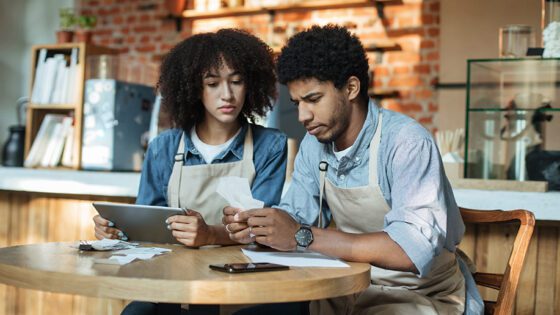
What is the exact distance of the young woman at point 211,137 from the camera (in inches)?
87.5

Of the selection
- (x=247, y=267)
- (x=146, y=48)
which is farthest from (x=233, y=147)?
(x=146, y=48)

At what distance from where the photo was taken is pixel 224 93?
2.21 m

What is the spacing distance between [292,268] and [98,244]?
0.52 meters

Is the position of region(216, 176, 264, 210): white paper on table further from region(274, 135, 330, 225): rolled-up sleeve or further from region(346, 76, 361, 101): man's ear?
region(346, 76, 361, 101): man's ear

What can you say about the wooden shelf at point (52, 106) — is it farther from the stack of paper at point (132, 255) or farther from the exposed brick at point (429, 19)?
the exposed brick at point (429, 19)

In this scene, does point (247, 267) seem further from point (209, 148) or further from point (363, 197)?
point (209, 148)

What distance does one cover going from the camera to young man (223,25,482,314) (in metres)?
1.62

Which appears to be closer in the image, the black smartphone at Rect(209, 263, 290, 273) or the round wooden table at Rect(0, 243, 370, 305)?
the round wooden table at Rect(0, 243, 370, 305)

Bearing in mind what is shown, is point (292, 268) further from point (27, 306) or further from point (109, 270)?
point (27, 306)

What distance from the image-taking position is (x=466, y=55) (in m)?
5.30

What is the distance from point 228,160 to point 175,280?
0.96 metres

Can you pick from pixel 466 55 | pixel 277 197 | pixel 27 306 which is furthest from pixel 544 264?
pixel 466 55

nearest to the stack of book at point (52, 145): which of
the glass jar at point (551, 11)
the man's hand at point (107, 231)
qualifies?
the man's hand at point (107, 231)

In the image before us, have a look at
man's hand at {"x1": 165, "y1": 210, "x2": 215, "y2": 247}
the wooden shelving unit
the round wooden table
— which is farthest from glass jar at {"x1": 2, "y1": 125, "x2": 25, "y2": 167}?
the round wooden table
